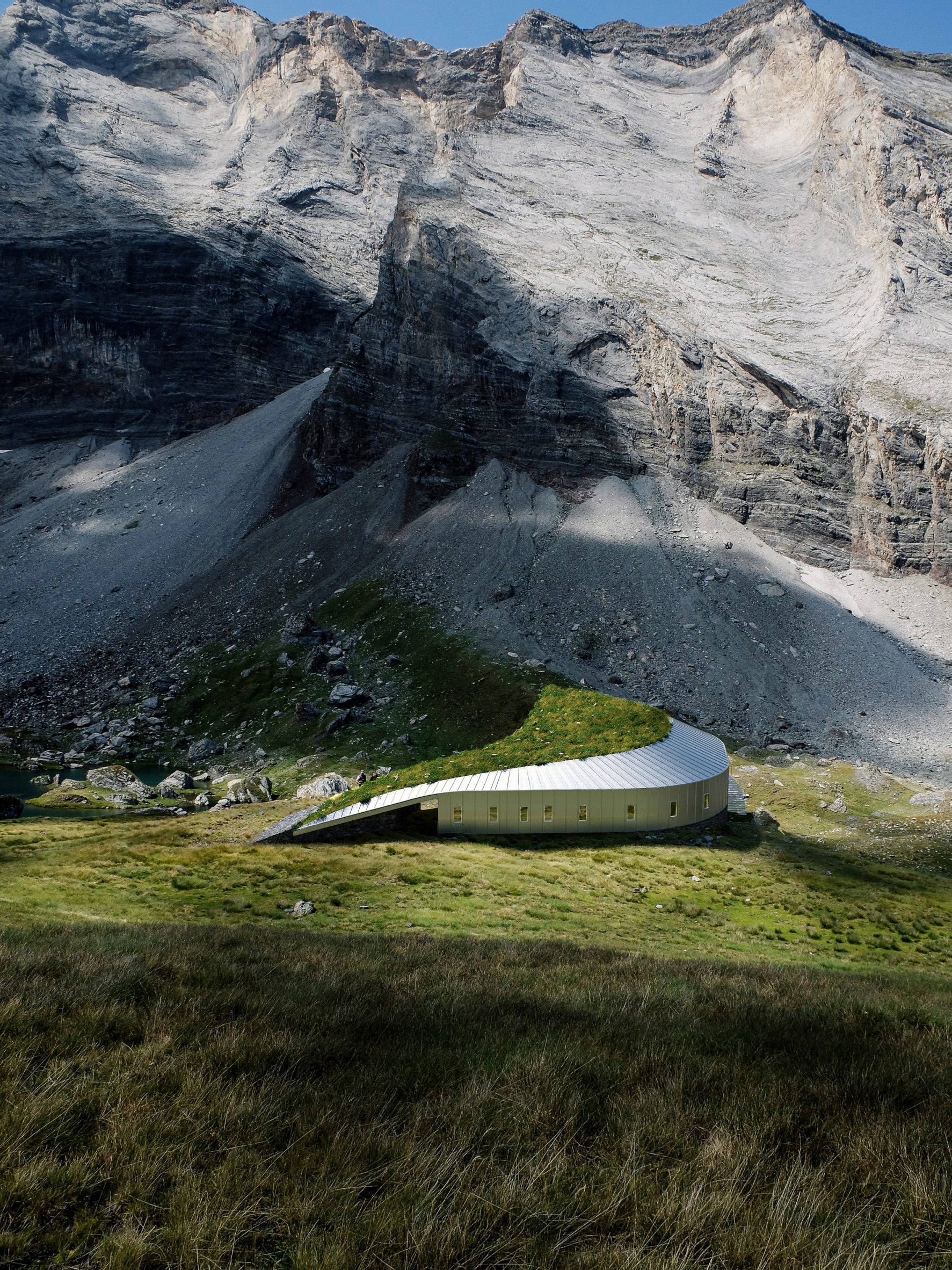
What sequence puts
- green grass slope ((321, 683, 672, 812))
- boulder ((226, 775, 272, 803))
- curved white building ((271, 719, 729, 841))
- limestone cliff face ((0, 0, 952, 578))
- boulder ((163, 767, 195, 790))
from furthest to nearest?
1. limestone cliff face ((0, 0, 952, 578))
2. boulder ((163, 767, 195, 790))
3. boulder ((226, 775, 272, 803))
4. green grass slope ((321, 683, 672, 812))
5. curved white building ((271, 719, 729, 841))

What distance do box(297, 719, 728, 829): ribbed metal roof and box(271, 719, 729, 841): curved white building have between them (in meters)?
0.03

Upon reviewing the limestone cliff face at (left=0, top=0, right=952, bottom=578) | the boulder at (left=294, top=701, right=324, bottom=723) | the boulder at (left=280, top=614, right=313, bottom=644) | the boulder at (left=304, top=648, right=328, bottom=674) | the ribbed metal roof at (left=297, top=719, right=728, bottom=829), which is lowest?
the boulder at (left=294, top=701, right=324, bottom=723)

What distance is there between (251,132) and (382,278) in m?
64.3

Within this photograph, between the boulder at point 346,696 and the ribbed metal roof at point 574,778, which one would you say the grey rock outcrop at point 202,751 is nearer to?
the boulder at point 346,696

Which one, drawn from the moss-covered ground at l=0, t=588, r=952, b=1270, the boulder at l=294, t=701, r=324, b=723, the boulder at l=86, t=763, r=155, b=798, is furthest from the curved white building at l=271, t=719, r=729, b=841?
the boulder at l=294, t=701, r=324, b=723

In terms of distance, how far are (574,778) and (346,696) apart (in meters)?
26.7

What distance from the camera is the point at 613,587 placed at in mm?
58562

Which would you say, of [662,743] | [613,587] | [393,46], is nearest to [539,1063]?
[662,743]

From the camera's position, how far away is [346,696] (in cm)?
4950

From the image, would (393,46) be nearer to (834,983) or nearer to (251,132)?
(251,132)

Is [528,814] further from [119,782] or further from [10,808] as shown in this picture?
[119,782]

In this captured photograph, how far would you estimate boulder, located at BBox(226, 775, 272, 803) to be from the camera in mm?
37969

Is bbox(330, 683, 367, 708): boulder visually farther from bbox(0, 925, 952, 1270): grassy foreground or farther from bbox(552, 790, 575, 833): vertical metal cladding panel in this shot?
bbox(0, 925, 952, 1270): grassy foreground

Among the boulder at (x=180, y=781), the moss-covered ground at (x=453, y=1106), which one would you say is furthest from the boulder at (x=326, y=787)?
the moss-covered ground at (x=453, y=1106)
